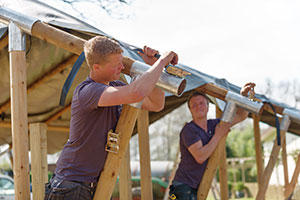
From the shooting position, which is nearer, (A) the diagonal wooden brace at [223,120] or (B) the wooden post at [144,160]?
(A) the diagonal wooden brace at [223,120]

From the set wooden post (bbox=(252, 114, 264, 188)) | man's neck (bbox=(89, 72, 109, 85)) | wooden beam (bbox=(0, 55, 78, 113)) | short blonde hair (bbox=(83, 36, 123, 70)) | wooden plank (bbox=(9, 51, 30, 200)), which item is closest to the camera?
short blonde hair (bbox=(83, 36, 123, 70))

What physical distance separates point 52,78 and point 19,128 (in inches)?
104

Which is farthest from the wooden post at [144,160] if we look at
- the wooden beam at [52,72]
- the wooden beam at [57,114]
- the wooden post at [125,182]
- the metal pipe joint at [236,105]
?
the wooden beam at [57,114]

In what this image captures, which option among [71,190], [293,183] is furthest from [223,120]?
[293,183]

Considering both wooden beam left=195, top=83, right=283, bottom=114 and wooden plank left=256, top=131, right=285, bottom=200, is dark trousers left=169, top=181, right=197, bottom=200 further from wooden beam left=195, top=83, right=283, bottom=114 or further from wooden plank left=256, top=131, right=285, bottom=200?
wooden plank left=256, top=131, right=285, bottom=200

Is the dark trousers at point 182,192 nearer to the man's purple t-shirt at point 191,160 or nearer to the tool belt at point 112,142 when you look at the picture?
the man's purple t-shirt at point 191,160

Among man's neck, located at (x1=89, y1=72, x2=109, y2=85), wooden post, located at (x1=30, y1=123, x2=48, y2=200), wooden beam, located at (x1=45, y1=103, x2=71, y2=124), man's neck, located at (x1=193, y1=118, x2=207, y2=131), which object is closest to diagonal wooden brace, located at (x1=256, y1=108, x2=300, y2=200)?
man's neck, located at (x1=193, y1=118, x2=207, y2=131)

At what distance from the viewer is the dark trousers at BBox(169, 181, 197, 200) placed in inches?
148

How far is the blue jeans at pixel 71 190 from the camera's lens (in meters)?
2.19

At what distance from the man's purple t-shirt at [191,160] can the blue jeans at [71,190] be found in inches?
65.9

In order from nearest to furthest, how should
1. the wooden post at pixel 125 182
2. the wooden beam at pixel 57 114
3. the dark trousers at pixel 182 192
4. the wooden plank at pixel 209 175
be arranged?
the wooden plank at pixel 209 175
the dark trousers at pixel 182 192
the wooden post at pixel 125 182
the wooden beam at pixel 57 114

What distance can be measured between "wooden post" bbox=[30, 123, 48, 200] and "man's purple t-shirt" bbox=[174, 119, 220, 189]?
1278 millimetres

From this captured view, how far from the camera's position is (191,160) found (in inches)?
154

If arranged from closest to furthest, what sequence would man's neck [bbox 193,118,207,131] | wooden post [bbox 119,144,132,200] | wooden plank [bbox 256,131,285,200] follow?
man's neck [bbox 193,118,207,131] → wooden post [bbox 119,144,132,200] → wooden plank [bbox 256,131,285,200]
